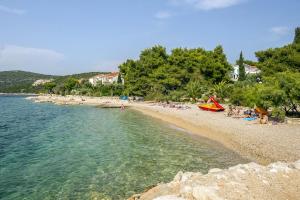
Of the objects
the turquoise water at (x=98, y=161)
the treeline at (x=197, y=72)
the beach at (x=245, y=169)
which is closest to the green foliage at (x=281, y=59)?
the treeline at (x=197, y=72)

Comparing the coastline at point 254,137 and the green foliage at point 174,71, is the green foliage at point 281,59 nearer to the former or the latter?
the green foliage at point 174,71

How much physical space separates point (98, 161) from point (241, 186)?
11072 millimetres

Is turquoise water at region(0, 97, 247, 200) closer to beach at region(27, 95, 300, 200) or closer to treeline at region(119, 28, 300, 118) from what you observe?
beach at region(27, 95, 300, 200)

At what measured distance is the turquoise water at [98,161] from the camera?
1386 cm

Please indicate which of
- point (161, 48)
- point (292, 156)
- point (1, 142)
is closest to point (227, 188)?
point (292, 156)

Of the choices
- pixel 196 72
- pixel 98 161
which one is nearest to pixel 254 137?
pixel 98 161

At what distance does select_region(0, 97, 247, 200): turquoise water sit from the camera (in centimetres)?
1386

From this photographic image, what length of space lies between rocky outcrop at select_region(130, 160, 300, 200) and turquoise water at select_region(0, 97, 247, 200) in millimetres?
3241

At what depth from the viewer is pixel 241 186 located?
9.82 metres

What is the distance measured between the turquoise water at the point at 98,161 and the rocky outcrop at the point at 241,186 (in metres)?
3.24

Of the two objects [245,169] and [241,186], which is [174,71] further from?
[241,186]

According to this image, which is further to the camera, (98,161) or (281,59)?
(281,59)

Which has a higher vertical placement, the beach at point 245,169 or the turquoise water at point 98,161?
the beach at point 245,169

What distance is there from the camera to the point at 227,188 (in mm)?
9578
